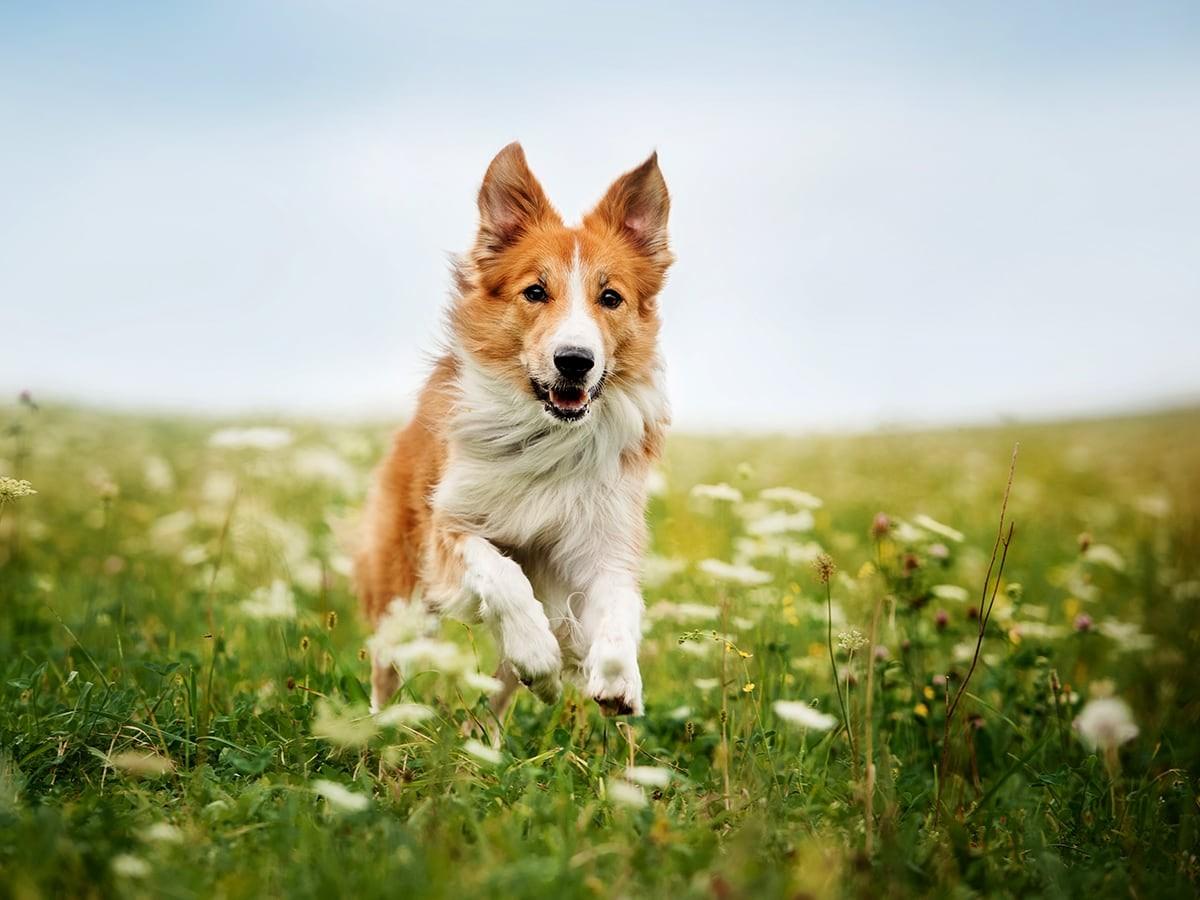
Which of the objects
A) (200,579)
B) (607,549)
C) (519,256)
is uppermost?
(519,256)

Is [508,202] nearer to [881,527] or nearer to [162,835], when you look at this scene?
[881,527]

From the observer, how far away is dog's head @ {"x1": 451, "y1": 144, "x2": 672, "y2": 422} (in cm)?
412

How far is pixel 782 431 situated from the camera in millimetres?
19516

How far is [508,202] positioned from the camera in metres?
4.60

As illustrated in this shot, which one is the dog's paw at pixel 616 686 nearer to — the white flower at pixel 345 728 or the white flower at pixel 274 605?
the white flower at pixel 345 728

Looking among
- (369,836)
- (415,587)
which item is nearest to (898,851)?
(369,836)

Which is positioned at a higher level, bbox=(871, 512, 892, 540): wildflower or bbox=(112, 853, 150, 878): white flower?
bbox=(871, 512, 892, 540): wildflower

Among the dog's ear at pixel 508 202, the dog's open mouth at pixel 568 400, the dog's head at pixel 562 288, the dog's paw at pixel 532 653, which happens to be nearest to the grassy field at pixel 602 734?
the dog's paw at pixel 532 653

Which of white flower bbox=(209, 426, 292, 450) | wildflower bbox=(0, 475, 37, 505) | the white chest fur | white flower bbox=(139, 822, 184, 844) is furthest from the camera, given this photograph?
white flower bbox=(209, 426, 292, 450)

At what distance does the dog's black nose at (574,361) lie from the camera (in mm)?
3984


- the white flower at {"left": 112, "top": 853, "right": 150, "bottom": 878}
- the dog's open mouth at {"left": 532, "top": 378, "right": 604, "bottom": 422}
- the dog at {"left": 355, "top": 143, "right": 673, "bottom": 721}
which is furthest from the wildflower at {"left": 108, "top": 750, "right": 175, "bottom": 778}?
the dog's open mouth at {"left": 532, "top": 378, "right": 604, "bottom": 422}

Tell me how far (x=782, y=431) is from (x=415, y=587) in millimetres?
15353

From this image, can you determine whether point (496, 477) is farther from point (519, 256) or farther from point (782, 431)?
point (782, 431)

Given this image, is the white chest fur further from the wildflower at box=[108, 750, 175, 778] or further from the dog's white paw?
the wildflower at box=[108, 750, 175, 778]
